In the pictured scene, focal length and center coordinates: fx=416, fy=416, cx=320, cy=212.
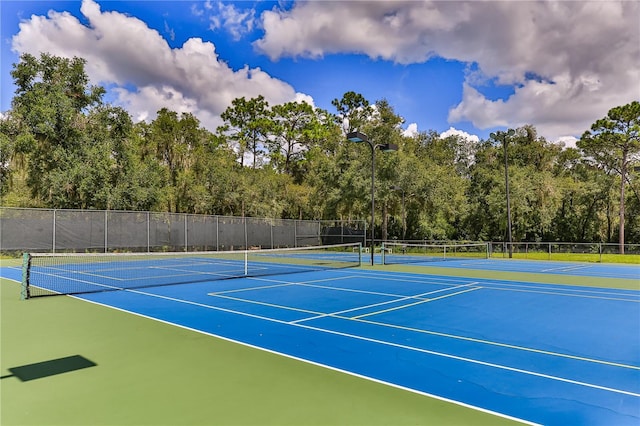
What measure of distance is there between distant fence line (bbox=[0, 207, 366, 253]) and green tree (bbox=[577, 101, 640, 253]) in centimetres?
1943

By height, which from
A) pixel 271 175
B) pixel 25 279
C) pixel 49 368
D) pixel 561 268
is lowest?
pixel 561 268

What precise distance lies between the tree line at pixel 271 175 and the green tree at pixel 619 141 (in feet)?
0.24

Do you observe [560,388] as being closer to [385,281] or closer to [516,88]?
[385,281]

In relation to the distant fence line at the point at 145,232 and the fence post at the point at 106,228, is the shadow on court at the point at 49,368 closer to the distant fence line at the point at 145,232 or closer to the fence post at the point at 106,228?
the distant fence line at the point at 145,232

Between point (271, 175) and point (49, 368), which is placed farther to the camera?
point (271, 175)

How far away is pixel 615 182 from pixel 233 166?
105 ft

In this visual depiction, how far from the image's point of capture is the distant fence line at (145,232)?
68.6ft

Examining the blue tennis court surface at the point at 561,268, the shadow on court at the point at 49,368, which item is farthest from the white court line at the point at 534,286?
the shadow on court at the point at 49,368

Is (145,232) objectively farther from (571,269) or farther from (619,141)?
(619,141)

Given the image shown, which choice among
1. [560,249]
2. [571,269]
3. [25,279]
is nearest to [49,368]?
[25,279]

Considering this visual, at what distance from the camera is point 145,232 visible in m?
24.9

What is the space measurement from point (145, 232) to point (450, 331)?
22.1m

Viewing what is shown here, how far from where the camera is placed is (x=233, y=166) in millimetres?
37031

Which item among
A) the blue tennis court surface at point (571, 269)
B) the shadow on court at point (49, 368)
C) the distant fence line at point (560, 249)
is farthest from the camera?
the distant fence line at point (560, 249)
